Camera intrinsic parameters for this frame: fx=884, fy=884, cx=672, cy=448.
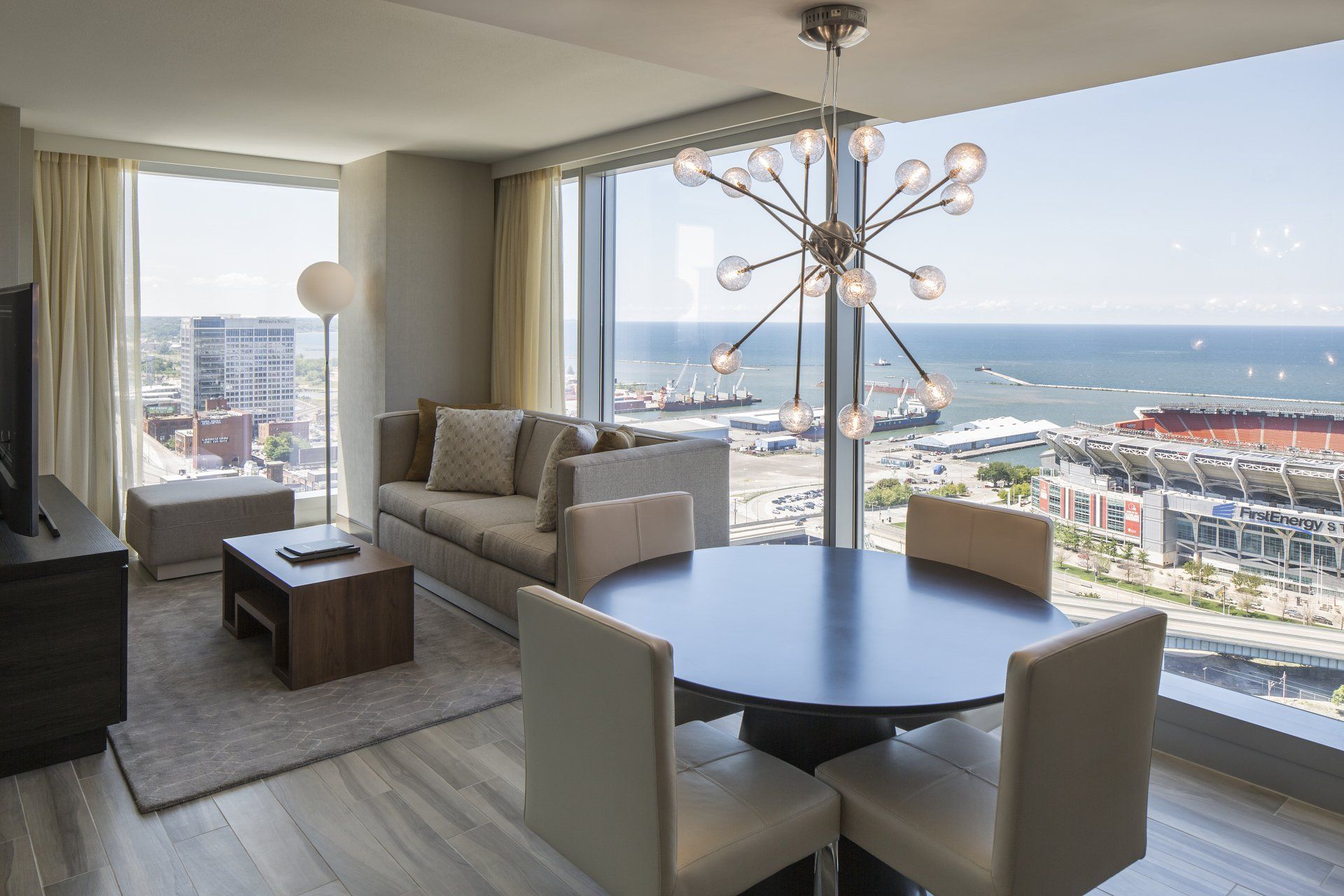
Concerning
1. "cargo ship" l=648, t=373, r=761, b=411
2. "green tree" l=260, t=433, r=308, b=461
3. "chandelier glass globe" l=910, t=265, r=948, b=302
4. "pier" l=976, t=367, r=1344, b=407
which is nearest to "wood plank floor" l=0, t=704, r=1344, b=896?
"pier" l=976, t=367, r=1344, b=407

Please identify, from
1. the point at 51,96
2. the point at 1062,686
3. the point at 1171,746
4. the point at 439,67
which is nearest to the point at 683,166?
the point at 1062,686

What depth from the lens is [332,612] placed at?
3564 mm

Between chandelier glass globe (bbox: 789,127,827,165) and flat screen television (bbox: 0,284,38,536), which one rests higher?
chandelier glass globe (bbox: 789,127,827,165)

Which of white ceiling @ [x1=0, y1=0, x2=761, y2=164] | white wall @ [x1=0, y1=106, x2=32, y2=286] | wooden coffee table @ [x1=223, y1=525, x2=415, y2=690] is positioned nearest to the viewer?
white ceiling @ [x1=0, y1=0, x2=761, y2=164]

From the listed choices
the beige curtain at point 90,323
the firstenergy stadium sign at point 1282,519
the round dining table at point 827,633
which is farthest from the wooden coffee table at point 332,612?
the firstenergy stadium sign at point 1282,519

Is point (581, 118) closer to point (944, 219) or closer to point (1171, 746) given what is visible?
point (944, 219)

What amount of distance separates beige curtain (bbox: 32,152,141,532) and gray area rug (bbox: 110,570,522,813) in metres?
1.61

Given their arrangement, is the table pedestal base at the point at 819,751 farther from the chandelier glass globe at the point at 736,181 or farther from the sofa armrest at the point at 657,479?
the sofa armrest at the point at 657,479

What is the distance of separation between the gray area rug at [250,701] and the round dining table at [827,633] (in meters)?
1.33

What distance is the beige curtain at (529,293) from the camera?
5668mm

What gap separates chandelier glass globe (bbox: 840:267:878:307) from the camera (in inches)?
82.0

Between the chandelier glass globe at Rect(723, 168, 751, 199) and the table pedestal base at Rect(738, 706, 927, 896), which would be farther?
the chandelier glass globe at Rect(723, 168, 751, 199)

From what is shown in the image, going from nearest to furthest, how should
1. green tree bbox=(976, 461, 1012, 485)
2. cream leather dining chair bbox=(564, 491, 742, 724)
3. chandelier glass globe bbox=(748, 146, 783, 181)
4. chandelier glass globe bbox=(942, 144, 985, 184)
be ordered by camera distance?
chandelier glass globe bbox=(942, 144, 985, 184), chandelier glass globe bbox=(748, 146, 783, 181), cream leather dining chair bbox=(564, 491, 742, 724), green tree bbox=(976, 461, 1012, 485)

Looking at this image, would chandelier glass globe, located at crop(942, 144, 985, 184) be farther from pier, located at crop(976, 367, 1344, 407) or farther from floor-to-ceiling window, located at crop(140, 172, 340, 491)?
floor-to-ceiling window, located at crop(140, 172, 340, 491)
